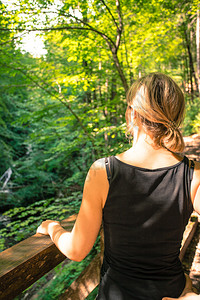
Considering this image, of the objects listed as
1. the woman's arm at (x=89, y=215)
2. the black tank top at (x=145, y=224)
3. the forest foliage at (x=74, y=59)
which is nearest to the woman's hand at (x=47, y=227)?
the woman's arm at (x=89, y=215)

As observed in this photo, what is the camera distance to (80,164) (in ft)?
30.6

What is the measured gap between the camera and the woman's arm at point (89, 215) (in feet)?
2.73

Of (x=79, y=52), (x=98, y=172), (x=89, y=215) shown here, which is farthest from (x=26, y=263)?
(x=79, y=52)

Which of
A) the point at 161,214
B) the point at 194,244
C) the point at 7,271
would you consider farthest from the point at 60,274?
the point at 161,214

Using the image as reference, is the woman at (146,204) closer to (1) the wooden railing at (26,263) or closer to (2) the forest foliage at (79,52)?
(1) the wooden railing at (26,263)

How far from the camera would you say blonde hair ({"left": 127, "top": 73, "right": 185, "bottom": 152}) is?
86cm

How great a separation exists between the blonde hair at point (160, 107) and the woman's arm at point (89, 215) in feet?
0.85

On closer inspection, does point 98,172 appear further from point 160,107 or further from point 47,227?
point 47,227

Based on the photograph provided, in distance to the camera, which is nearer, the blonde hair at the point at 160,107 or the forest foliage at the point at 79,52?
the blonde hair at the point at 160,107

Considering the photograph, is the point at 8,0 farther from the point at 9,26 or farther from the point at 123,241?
the point at 123,241

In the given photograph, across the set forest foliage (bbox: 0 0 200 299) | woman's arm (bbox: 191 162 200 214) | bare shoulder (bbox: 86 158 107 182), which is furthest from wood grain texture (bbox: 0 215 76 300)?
forest foliage (bbox: 0 0 200 299)

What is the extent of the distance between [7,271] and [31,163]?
1025 cm

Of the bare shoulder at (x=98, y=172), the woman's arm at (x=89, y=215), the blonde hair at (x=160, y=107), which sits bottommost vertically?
the woman's arm at (x=89, y=215)

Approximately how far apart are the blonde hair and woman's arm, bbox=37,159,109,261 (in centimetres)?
26
